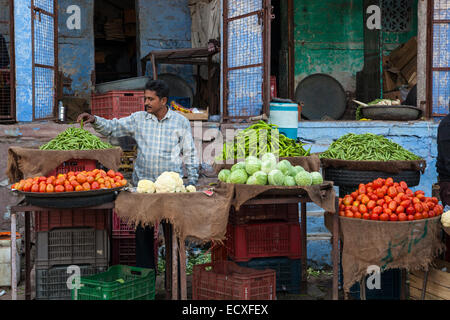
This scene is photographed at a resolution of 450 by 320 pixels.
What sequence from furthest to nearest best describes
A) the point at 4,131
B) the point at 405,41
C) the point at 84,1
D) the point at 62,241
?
1. the point at 405,41
2. the point at 84,1
3. the point at 4,131
4. the point at 62,241

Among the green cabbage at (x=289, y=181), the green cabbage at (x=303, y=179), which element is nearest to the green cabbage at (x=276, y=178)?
the green cabbage at (x=289, y=181)

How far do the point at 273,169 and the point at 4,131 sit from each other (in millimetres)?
4479

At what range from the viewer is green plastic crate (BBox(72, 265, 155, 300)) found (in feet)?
14.8

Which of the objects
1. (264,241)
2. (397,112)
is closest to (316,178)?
(264,241)

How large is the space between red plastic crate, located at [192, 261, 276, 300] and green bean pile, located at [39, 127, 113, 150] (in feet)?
5.56

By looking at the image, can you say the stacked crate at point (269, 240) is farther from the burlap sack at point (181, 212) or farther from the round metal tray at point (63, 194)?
the round metal tray at point (63, 194)

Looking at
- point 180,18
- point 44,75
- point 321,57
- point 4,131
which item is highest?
point 180,18

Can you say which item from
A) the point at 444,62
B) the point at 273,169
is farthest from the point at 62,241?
the point at 444,62

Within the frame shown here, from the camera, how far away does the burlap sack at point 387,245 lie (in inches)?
174

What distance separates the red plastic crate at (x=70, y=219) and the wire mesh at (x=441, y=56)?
5468 mm

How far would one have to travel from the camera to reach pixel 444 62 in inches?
309

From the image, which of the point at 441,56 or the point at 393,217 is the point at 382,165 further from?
the point at 441,56

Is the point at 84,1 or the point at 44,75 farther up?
the point at 84,1
